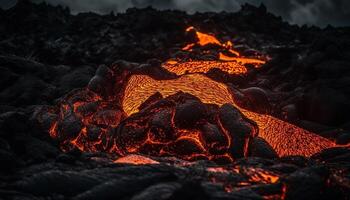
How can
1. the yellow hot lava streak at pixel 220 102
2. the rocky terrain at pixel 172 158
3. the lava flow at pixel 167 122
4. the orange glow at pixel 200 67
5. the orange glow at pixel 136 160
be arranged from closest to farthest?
the rocky terrain at pixel 172 158
the orange glow at pixel 136 160
the lava flow at pixel 167 122
the yellow hot lava streak at pixel 220 102
the orange glow at pixel 200 67

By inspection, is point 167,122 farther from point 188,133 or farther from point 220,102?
point 220,102

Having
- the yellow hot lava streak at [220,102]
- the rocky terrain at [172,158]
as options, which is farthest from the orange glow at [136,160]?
the yellow hot lava streak at [220,102]

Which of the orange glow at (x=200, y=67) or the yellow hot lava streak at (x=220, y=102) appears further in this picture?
the orange glow at (x=200, y=67)

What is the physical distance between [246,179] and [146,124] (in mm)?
2361

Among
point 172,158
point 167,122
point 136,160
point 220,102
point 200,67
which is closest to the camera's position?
point 136,160

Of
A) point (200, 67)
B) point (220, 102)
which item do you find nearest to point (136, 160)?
point (220, 102)

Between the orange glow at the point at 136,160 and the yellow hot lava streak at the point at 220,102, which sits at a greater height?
the yellow hot lava streak at the point at 220,102

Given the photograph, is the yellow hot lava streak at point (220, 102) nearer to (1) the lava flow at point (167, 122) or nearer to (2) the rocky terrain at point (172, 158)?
(1) the lava flow at point (167, 122)

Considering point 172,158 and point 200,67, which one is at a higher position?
point 200,67

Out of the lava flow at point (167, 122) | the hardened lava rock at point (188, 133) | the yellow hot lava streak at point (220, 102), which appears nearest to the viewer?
the hardened lava rock at point (188, 133)

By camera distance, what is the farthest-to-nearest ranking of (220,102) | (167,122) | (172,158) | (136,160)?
(220,102)
(167,122)
(172,158)
(136,160)

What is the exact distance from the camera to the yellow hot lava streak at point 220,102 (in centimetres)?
585

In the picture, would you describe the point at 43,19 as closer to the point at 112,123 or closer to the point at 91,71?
the point at 91,71

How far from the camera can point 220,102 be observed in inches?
247
